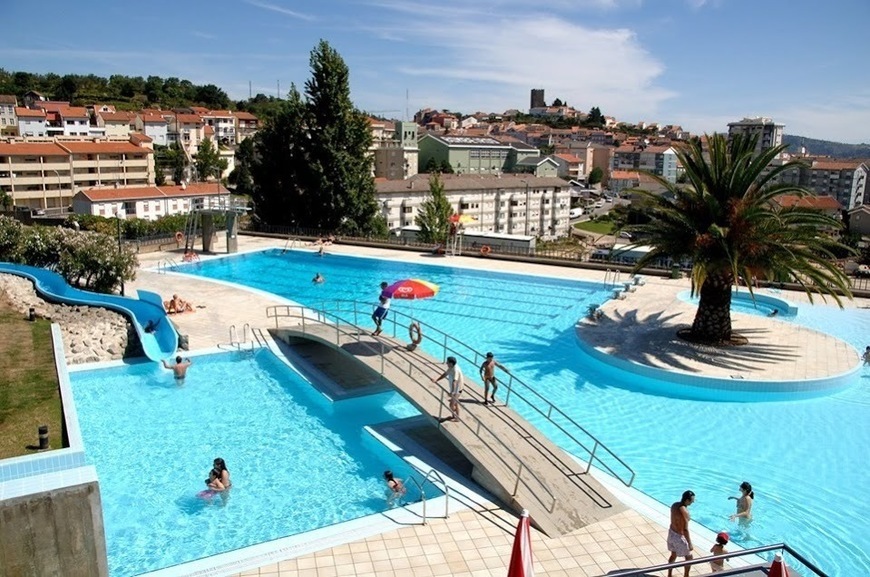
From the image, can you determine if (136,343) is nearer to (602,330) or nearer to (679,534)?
(602,330)

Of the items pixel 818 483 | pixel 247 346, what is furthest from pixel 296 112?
pixel 818 483

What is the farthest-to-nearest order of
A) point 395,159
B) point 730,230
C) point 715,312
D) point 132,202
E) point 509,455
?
1. point 395,159
2. point 132,202
3. point 715,312
4. point 730,230
5. point 509,455

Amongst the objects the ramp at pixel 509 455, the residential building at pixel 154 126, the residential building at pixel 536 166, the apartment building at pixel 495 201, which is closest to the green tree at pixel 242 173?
the residential building at pixel 154 126

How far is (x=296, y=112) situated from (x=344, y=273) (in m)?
14.5

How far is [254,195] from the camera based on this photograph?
4147 cm

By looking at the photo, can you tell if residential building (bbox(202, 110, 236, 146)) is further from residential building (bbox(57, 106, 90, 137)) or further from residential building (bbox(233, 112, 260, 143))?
residential building (bbox(57, 106, 90, 137))

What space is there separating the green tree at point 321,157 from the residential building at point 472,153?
64.5 meters

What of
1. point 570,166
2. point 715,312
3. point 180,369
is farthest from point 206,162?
point 715,312

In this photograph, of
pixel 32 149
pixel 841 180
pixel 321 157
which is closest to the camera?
pixel 321 157

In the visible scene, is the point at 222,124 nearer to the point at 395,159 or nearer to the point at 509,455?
the point at 395,159

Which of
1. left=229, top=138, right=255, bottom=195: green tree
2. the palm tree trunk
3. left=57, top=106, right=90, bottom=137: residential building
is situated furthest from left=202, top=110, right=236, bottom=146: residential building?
the palm tree trunk

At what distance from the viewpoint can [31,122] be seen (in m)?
96.1

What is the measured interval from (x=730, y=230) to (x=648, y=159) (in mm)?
144524

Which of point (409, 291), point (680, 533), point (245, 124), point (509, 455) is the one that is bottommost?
point (509, 455)
